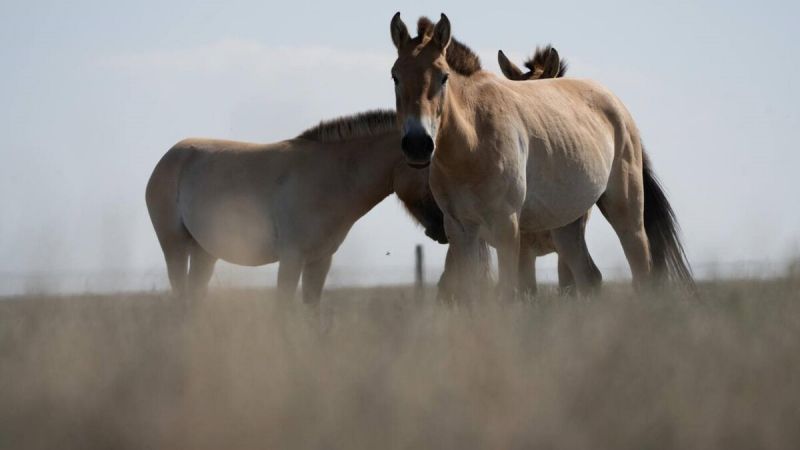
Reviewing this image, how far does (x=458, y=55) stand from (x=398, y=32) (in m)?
0.61

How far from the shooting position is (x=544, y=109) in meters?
8.23

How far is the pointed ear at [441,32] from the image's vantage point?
23.5 ft

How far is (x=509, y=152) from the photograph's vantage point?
24.3ft

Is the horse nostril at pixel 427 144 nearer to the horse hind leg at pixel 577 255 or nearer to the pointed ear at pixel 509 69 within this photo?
the horse hind leg at pixel 577 255

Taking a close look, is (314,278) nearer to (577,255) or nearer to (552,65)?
(577,255)

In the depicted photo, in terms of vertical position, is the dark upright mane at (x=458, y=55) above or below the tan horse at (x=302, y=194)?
above

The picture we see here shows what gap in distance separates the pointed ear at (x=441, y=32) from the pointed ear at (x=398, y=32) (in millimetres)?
184

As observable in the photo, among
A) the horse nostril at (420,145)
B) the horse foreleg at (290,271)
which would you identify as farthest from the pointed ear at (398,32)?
the horse foreleg at (290,271)

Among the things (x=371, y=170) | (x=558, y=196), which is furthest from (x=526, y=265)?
(x=558, y=196)

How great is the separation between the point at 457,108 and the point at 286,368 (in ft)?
11.0

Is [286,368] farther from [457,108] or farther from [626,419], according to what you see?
[457,108]

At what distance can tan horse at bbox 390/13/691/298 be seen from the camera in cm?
704

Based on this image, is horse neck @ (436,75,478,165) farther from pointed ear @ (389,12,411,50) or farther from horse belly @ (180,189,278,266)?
horse belly @ (180,189,278,266)

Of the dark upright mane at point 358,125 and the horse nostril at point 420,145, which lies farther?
the dark upright mane at point 358,125
